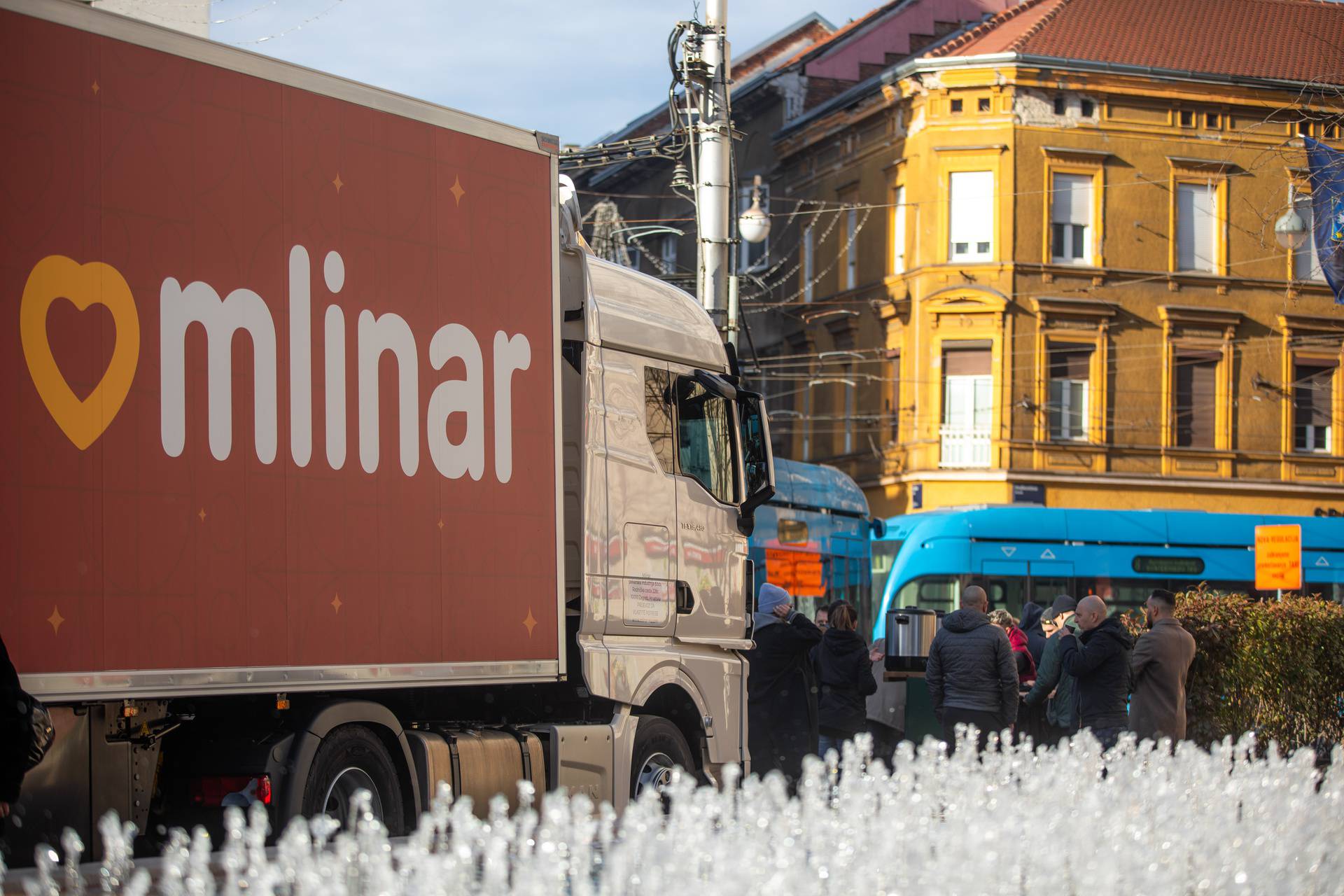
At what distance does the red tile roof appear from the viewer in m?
41.5

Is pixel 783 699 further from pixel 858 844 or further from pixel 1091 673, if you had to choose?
pixel 858 844

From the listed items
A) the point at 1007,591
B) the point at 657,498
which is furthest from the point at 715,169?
the point at 1007,591

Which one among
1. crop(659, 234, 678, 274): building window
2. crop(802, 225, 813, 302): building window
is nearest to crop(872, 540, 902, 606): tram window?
crop(802, 225, 813, 302): building window

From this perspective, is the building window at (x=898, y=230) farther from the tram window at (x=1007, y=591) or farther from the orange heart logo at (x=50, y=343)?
the orange heart logo at (x=50, y=343)

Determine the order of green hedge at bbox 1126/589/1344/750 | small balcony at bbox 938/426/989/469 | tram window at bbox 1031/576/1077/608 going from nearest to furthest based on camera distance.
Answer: green hedge at bbox 1126/589/1344/750, tram window at bbox 1031/576/1077/608, small balcony at bbox 938/426/989/469

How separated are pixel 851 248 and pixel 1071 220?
5.49 m

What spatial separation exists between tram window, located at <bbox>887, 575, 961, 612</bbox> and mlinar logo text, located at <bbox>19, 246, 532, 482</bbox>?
823 inches

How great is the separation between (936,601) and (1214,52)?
62.2 ft

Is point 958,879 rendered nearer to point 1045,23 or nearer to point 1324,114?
point 1324,114

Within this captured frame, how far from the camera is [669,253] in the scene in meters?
51.2

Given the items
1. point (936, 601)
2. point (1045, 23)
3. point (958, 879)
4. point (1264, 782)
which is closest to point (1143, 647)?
point (1264, 782)

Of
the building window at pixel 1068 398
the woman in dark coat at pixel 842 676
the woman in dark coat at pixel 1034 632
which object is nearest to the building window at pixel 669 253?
the building window at pixel 1068 398

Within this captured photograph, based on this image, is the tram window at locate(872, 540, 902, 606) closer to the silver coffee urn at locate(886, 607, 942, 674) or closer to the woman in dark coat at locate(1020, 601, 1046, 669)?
the woman in dark coat at locate(1020, 601, 1046, 669)

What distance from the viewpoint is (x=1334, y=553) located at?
31750 millimetres
